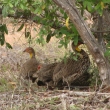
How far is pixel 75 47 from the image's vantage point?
318 inches

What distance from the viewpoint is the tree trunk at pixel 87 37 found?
19.0ft

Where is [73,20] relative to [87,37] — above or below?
above

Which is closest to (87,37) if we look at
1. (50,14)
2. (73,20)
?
(73,20)

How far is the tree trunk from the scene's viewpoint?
5.80 metres

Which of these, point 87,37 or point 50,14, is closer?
point 87,37

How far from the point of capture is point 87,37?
5980mm

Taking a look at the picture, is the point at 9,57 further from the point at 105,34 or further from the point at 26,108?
the point at 26,108

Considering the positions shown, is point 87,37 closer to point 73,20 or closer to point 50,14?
point 73,20

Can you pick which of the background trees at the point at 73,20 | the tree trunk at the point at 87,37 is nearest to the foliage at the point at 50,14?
the background trees at the point at 73,20

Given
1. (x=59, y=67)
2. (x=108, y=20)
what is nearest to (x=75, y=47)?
(x=59, y=67)

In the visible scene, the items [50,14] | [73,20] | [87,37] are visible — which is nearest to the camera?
[73,20]

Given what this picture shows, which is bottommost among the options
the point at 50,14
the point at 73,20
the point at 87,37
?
the point at 87,37

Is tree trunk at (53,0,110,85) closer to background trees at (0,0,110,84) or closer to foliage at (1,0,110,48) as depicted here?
background trees at (0,0,110,84)

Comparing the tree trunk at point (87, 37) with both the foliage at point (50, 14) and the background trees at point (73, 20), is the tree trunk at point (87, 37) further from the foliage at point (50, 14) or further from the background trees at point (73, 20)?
the foliage at point (50, 14)
